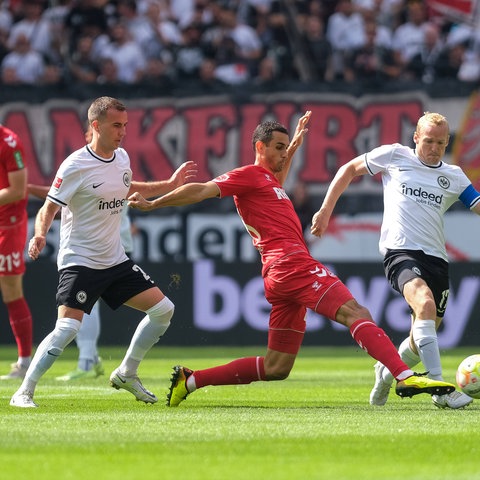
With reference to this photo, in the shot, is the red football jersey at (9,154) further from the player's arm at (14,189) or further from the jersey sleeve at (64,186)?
the jersey sleeve at (64,186)

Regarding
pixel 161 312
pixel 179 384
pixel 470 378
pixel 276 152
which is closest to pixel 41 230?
pixel 161 312

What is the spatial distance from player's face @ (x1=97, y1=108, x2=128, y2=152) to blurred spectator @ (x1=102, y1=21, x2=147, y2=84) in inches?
431

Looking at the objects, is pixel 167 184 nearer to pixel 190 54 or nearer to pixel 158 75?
pixel 158 75

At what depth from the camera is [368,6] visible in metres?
20.9

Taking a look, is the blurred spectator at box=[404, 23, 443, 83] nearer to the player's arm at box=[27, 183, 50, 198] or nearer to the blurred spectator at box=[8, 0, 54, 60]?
the blurred spectator at box=[8, 0, 54, 60]

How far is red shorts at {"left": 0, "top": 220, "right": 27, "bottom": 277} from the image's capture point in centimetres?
1243

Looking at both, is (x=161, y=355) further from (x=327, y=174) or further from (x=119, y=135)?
(x=119, y=135)

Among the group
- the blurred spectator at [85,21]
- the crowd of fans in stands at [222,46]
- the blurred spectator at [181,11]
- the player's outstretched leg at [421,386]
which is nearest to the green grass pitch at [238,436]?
the player's outstretched leg at [421,386]


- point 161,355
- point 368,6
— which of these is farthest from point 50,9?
point 161,355

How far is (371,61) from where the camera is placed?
20.3 m

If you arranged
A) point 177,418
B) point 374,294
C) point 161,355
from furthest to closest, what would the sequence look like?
point 374,294 < point 161,355 < point 177,418

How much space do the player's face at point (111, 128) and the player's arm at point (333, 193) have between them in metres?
1.58

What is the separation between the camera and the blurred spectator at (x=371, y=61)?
20250mm

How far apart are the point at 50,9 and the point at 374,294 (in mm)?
7234
